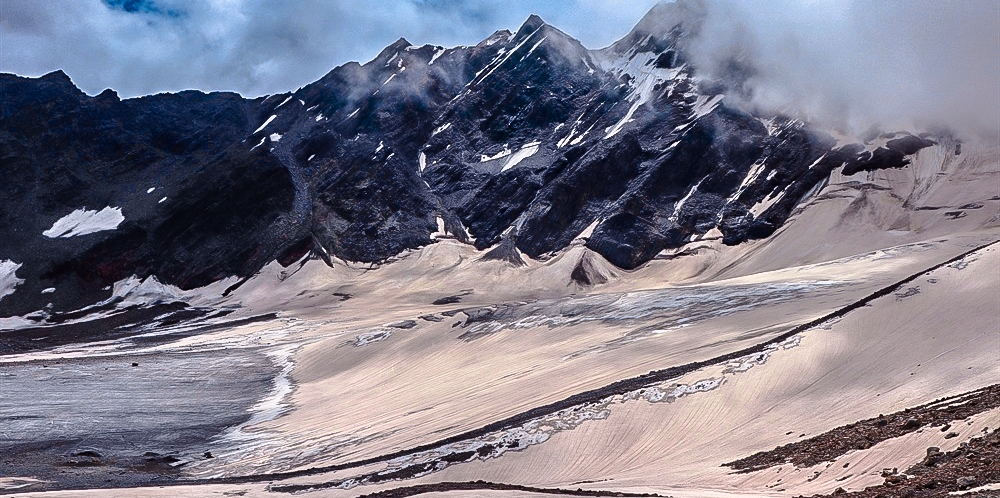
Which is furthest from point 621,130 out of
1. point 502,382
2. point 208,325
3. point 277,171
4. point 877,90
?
point 502,382

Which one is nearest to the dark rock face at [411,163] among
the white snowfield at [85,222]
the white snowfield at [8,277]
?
the white snowfield at [8,277]

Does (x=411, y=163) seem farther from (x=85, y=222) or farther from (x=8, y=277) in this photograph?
(x=8, y=277)

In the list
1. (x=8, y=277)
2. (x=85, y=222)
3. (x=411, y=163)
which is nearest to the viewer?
(x=8, y=277)

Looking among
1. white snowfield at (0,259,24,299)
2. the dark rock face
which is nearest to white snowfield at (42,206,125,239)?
→ the dark rock face

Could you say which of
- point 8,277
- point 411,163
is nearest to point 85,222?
point 8,277

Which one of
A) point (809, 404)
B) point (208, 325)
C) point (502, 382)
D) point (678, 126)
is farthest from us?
point (678, 126)

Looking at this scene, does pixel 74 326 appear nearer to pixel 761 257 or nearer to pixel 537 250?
pixel 537 250
